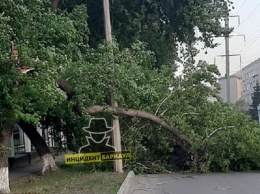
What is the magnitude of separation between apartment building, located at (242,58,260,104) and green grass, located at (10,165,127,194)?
76.1m

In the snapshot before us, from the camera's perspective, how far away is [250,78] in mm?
94312

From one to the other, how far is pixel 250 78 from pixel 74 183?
86735 mm

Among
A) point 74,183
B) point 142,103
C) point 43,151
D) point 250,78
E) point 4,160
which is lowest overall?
point 74,183

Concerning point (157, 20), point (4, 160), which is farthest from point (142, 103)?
point (157, 20)

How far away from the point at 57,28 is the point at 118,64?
2.47m

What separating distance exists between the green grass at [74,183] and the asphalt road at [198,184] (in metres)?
0.72

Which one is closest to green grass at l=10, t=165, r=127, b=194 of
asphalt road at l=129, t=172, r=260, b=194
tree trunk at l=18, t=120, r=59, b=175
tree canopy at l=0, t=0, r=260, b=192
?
tree trunk at l=18, t=120, r=59, b=175

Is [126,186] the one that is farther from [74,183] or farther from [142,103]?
[142,103]

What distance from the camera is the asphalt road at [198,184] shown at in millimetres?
11422

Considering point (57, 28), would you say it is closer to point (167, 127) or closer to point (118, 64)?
point (118, 64)

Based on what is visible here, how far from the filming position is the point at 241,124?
15039 millimetres

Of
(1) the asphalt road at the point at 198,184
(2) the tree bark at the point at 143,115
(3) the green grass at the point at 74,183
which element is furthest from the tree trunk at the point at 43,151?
(1) the asphalt road at the point at 198,184

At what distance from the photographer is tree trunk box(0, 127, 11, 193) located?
1073 cm

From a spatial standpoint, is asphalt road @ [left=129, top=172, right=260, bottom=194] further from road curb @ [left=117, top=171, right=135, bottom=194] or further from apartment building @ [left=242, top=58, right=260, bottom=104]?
apartment building @ [left=242, top=58, right=260, bottom=104]
